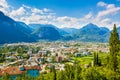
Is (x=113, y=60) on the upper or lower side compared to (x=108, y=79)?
upper

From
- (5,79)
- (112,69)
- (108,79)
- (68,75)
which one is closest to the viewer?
(108,79)

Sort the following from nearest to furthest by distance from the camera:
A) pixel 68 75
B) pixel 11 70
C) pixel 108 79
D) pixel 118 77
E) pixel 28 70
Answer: pixel 118 77 < pixel 108 79 < pixel 68 75 < pixel 11 70 < pixel 28 70

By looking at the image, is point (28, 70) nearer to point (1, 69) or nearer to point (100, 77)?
point (1, 69)

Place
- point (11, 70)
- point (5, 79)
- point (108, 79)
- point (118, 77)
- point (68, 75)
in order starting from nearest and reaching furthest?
point (118, 77)
point (108, 79)
point (68, 75)
point (5, 79)
point (11, 70)

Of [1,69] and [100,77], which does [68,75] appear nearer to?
[100,77]

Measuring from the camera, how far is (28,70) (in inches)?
3905

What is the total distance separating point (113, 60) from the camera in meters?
40.7

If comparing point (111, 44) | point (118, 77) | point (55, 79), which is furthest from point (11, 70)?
point (118, 77)

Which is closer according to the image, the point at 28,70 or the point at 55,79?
the point at 55,79

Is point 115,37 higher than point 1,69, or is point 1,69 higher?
point 115,37

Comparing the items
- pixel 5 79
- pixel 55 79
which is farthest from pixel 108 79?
pixel 5 79

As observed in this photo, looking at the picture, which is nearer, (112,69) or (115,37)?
(112,69)

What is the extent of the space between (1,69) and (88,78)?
60.7 metres

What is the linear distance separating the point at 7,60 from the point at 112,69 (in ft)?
285
